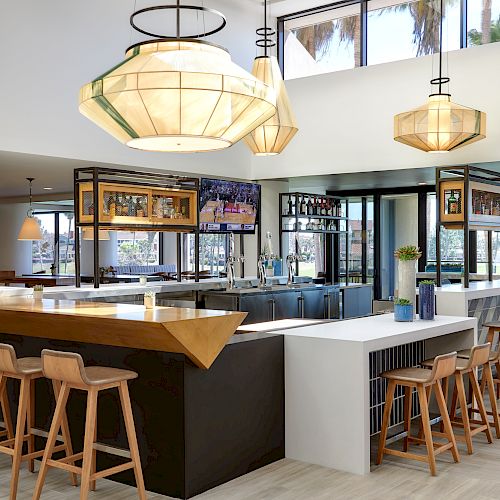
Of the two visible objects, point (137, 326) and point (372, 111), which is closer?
point (137, 326)

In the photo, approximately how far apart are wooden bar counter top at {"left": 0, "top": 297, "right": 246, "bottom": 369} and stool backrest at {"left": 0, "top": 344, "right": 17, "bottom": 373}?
367 mm

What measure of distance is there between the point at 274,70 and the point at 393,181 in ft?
22.6

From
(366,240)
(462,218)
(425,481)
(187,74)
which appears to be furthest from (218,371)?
(366,240)

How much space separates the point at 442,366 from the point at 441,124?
3.17 m

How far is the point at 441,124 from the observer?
6953mm

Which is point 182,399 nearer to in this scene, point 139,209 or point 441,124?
point 139,209

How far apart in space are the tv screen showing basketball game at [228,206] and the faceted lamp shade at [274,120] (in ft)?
10.3

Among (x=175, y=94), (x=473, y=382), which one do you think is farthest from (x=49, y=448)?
(x=473, y=382)

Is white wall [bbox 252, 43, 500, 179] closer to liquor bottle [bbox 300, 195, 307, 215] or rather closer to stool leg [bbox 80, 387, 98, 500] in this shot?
liquor bottle [bbox 300, 195, 307, 215]

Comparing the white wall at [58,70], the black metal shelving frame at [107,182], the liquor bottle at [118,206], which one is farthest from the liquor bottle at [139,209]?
the white wall at [58,70]

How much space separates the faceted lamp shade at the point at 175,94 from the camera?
2.78 m

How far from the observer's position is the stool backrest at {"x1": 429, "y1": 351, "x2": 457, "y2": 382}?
4530 millimetres

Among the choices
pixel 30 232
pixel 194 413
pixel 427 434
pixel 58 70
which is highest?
pixel 58 70

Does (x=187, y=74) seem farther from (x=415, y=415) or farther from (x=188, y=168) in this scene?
(x=188, y=168)
